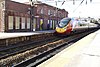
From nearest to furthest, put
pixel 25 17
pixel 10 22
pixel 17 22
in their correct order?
pixel 10 22
pixel 17 22
pixel 25 17

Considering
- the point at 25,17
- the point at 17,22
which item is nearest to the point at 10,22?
the point at 17,22

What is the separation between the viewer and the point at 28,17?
39.1m

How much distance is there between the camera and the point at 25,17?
38.0 meters

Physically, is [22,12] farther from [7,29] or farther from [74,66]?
[74,66]

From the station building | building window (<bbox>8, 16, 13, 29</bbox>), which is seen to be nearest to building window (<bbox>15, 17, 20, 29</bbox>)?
the station building

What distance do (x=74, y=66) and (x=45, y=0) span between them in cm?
1914

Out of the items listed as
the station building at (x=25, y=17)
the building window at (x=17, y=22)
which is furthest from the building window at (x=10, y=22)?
the building window at (x=17, y=22)

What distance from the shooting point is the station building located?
108 ft

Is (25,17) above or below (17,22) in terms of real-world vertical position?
above

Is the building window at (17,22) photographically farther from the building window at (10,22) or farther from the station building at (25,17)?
the building window at (10,22)

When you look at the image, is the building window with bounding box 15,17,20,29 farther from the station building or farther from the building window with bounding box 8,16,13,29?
the building window with bounding box 8,16,13,29

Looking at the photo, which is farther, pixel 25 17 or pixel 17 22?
pixel 25 17

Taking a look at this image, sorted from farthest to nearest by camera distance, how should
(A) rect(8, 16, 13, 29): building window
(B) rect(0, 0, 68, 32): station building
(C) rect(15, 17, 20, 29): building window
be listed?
(C) rect(15, 17, 20, 29): building window
(A) rect(8, 16, 13, 29): building window
(B) rect(0, 0, 68, 32): station building

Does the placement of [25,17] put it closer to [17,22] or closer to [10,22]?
[17,22]
